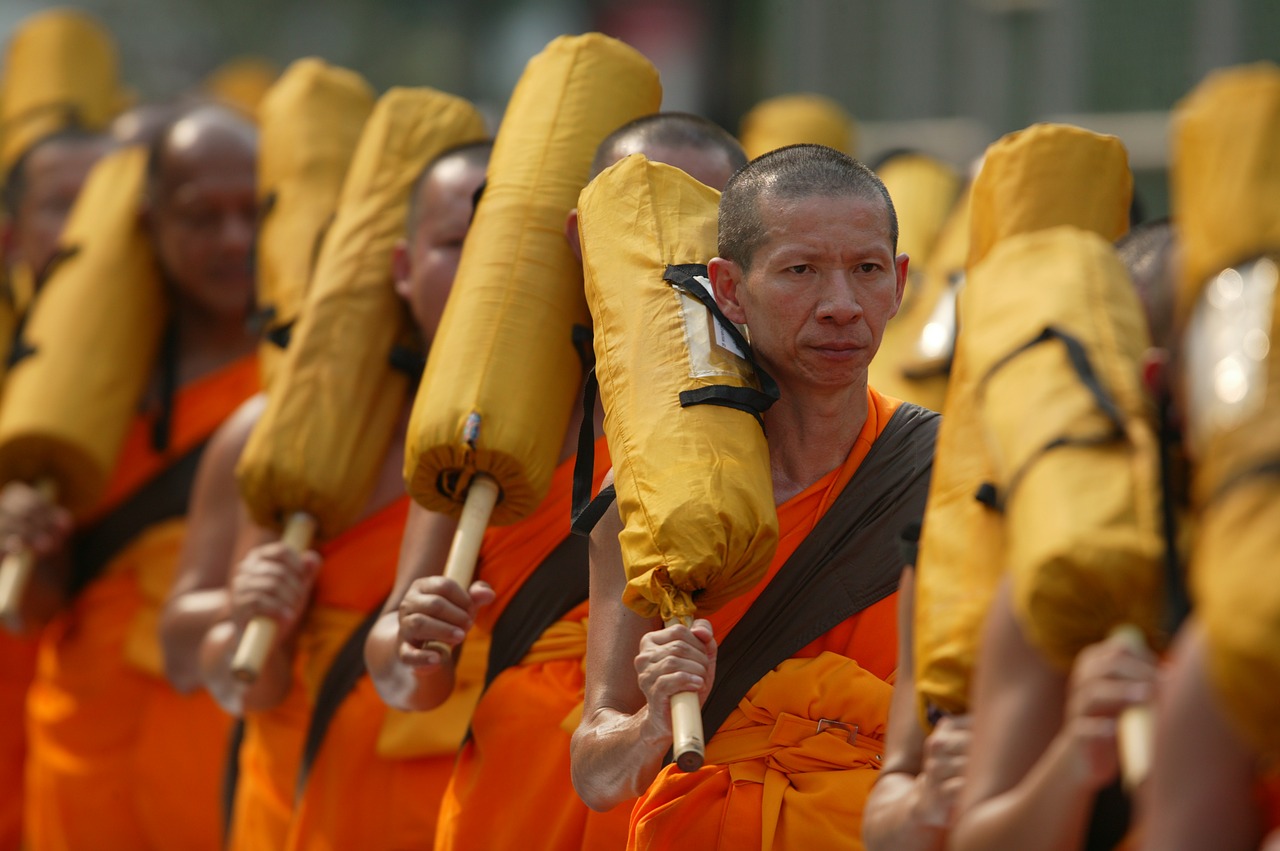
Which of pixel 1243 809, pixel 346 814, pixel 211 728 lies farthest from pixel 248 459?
pixel 1243 809

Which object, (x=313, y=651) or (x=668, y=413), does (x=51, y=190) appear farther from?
(x=668, y=413)

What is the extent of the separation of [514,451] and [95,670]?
2655mm

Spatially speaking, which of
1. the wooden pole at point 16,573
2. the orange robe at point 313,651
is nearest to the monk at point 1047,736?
the orange robe at point 313,651

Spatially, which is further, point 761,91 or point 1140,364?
point 761,91

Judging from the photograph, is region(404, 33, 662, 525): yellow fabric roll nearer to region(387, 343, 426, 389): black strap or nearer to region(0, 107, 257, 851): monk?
region(387, 343, 426, 389): black strap

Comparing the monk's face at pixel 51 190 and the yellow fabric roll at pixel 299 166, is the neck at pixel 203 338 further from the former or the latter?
the monk's face at pixel 51 190

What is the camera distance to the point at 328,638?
14.3ft

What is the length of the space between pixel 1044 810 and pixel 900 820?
38 cm

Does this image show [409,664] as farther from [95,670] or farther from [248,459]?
[95,670]

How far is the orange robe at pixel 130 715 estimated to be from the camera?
17.9 ft

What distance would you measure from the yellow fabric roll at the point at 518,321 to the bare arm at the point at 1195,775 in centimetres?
181

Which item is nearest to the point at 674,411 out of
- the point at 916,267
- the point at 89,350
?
the point at 89,350

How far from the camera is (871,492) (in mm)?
3115

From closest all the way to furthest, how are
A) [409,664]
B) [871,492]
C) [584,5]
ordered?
[871,492] < [409,664] < [584,5]
